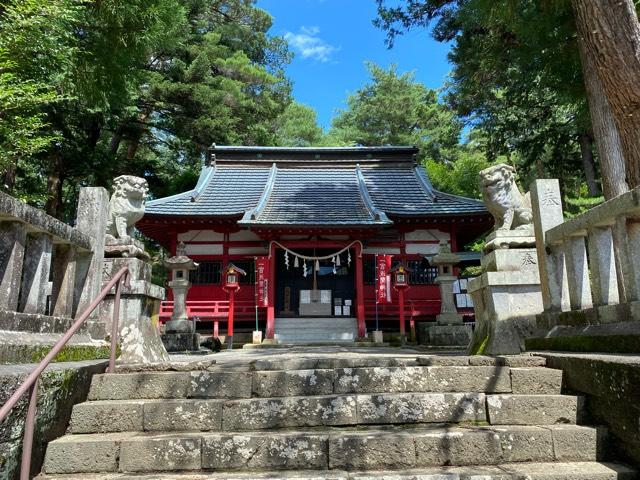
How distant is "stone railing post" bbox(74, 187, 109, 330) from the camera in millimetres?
4020

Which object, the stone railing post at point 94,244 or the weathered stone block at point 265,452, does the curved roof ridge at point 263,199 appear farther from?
the weathered stone block at point 265,452

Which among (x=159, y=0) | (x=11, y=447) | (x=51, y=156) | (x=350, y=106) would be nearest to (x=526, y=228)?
(x=11, y=447)

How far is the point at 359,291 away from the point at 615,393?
37.3 ft

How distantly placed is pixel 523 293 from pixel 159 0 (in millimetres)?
8266

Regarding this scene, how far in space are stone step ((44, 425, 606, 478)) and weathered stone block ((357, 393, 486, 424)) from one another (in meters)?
0.29

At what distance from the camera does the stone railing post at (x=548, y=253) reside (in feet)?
13.4

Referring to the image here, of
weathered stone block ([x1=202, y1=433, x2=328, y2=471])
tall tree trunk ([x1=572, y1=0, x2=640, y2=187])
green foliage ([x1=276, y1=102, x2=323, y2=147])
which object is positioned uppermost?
green foliage ([x1=276, y1=102, x2=323, y2=147])

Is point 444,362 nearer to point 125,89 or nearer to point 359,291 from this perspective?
point 125,89

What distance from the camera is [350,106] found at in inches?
1307

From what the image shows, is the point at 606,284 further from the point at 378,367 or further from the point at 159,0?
the point at 159,0

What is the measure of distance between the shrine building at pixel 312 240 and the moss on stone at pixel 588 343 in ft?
30.3

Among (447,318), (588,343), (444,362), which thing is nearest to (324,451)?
(444,362)

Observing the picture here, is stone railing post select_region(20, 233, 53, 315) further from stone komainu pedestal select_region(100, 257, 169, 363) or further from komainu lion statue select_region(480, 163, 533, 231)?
komainu lion statue select_region(480, 163, 533, 231)

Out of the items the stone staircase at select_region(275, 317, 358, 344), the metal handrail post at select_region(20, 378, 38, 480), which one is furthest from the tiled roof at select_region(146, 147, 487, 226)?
the metal handrail post at select_region(20, 378, 38, 480)
